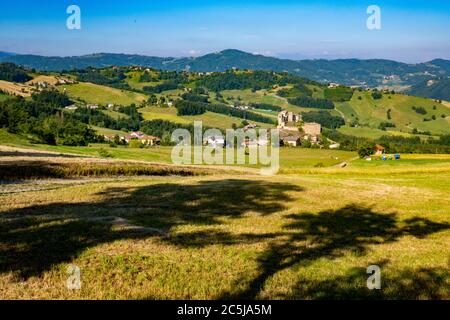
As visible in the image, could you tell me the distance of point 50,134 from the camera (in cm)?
14050

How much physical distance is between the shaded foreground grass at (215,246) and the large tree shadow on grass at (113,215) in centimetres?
6

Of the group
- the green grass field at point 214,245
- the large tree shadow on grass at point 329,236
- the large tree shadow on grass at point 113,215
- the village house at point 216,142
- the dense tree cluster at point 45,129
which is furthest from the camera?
the village house at point 216,142

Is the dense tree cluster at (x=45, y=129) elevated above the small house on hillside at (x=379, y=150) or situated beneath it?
elevated above

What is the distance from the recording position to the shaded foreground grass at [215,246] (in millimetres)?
12445

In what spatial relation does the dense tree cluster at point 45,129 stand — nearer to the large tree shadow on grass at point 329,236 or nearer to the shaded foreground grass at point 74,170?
the shaded foreground grass at point 74,170

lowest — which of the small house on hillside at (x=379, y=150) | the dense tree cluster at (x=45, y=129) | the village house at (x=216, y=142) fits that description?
the small house on hillside at (x=379, y=150)

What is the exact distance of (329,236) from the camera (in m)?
20.2

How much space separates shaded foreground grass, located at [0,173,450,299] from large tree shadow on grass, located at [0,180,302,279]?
61mm

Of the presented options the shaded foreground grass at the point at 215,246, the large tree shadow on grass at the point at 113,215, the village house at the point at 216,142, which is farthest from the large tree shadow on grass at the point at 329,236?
the village house at the point at 216,142

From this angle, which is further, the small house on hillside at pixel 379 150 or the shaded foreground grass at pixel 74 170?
the small house on hillside at pixel 379 150

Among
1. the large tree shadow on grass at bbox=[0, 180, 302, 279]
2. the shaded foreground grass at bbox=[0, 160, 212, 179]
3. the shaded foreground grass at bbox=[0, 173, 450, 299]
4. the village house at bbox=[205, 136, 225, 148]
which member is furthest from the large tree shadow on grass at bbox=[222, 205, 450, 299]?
the village house at bbox=[205, 136, 225, 148]

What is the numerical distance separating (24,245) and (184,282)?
258 inches
